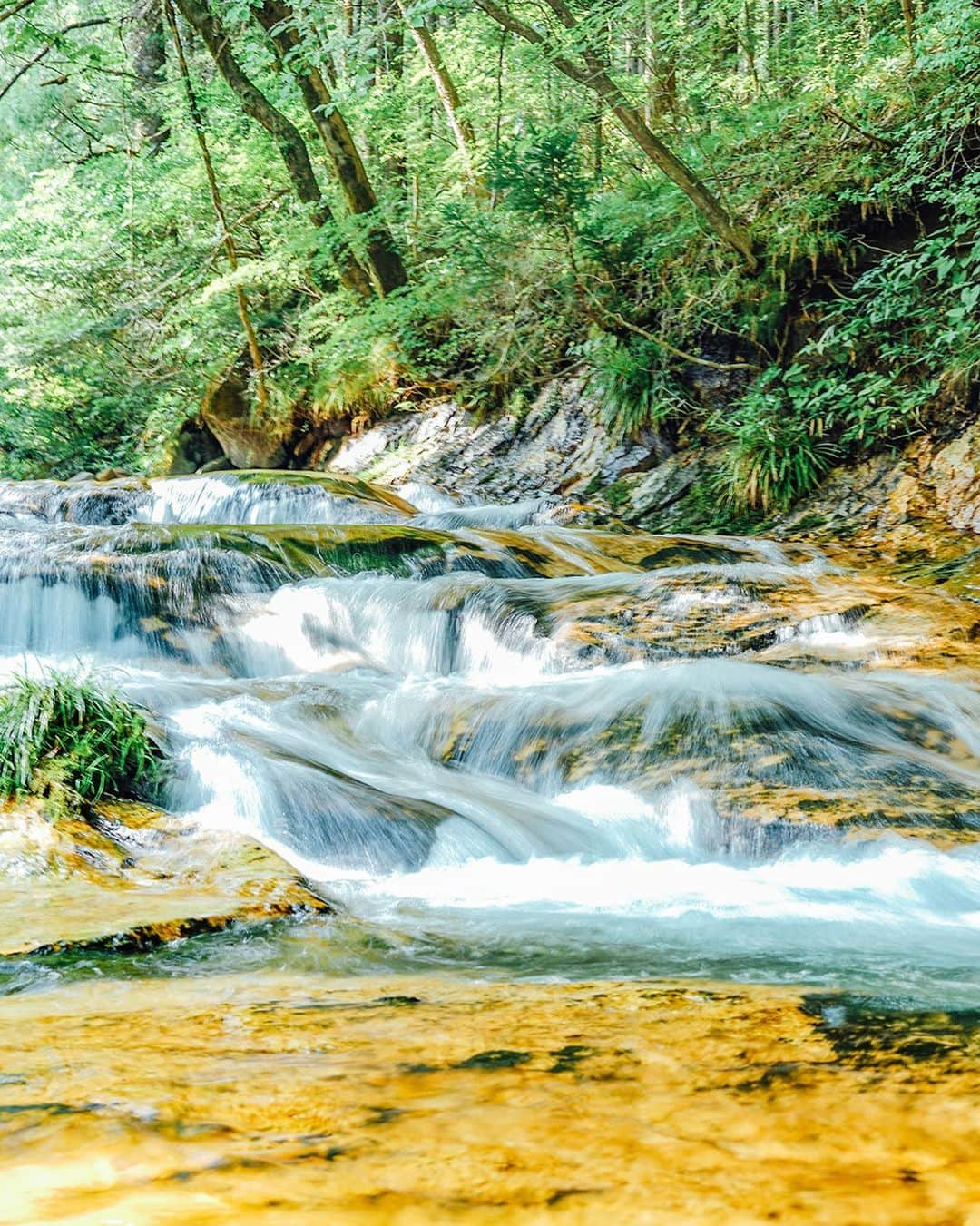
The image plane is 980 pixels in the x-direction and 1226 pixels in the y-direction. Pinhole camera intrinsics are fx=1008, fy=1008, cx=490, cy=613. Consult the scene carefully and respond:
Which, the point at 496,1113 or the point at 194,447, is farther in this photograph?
the point at 194,447

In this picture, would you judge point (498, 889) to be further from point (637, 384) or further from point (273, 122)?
point (273, 122)

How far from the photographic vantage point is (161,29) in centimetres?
1700

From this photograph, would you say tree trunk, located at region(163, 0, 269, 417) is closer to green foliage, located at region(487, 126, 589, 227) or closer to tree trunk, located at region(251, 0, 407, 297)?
tree trunk, located at region(251, 0, 407, 297)

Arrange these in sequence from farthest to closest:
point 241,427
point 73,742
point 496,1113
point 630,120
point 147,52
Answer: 1. point 147,52
2. point 241,427
3. point 630,120
4. point 73,742
5. point 496,1113

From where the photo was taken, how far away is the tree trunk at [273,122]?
501 inches

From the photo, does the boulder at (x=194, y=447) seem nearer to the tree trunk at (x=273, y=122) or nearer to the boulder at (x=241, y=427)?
the boulder at (x=241, y=427)

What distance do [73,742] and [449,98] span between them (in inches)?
482

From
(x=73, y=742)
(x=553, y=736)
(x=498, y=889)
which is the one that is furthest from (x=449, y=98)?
(x=498, y=889)

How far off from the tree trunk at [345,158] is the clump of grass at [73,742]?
9988 mm

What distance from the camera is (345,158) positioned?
13258 millimetres

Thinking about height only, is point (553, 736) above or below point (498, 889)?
above

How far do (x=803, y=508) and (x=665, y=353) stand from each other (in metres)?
2.52

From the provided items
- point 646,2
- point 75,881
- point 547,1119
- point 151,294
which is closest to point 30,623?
point 75,881

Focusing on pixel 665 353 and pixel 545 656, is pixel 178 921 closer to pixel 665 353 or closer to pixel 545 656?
pixel 545 656
